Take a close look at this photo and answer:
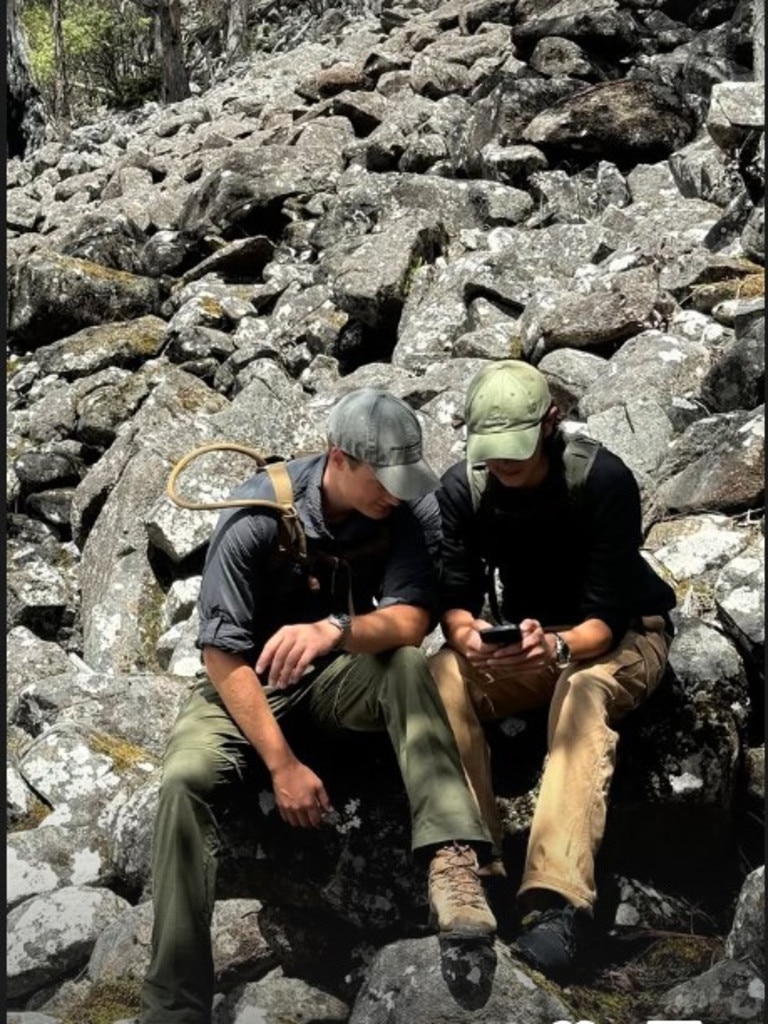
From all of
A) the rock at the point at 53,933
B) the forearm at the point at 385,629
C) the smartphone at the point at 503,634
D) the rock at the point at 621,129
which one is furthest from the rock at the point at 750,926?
the rock at the point at 621,129

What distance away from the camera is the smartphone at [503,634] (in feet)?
18.2

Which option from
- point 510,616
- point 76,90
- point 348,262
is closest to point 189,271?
point 348,262

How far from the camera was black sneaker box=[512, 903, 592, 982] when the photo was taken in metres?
5.02

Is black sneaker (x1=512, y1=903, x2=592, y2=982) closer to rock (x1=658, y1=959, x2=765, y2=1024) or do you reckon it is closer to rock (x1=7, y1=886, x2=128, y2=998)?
→ rock (x1=658, y1=959, x2=765, y2=1024)

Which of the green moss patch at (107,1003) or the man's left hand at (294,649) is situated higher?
the man's left hand at (294,649)

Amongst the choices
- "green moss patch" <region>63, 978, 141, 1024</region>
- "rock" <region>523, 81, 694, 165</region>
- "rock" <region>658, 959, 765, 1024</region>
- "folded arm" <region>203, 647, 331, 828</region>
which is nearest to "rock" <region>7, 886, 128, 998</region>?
"green moss patch" <region>63, 978, 141, 1024</region>

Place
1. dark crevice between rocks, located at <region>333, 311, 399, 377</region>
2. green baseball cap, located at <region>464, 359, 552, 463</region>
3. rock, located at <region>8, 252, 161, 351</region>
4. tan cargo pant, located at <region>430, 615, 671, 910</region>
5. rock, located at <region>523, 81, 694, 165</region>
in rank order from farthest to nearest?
rock, located at <region>8, 252, 161, 351</region> → rock, located at <region>523, 81, 694, 165</region> → dark crevice between rocks, located at <region>333, 311, 399, 377</region> → green baseball cap, located at <region>464, 359, 552, 463</region> → tan cargo pant, located at <region>430, 615, 671, 910</region>

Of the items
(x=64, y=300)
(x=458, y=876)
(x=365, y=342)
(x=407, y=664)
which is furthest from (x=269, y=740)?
(x=64, y=300)

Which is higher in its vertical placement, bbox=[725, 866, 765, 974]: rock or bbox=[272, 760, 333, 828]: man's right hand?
bbox=[272, 760, 333, 828]: man's right hand

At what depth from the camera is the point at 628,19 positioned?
21453 mm

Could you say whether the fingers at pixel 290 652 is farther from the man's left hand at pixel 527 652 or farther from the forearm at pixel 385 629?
the man's left hand at pixel 527 652

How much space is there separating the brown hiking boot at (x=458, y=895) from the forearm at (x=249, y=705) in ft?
2.53

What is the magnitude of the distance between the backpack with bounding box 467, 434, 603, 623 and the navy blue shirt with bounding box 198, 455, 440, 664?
225 mm

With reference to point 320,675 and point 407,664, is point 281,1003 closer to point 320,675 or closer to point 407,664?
point 320,675
